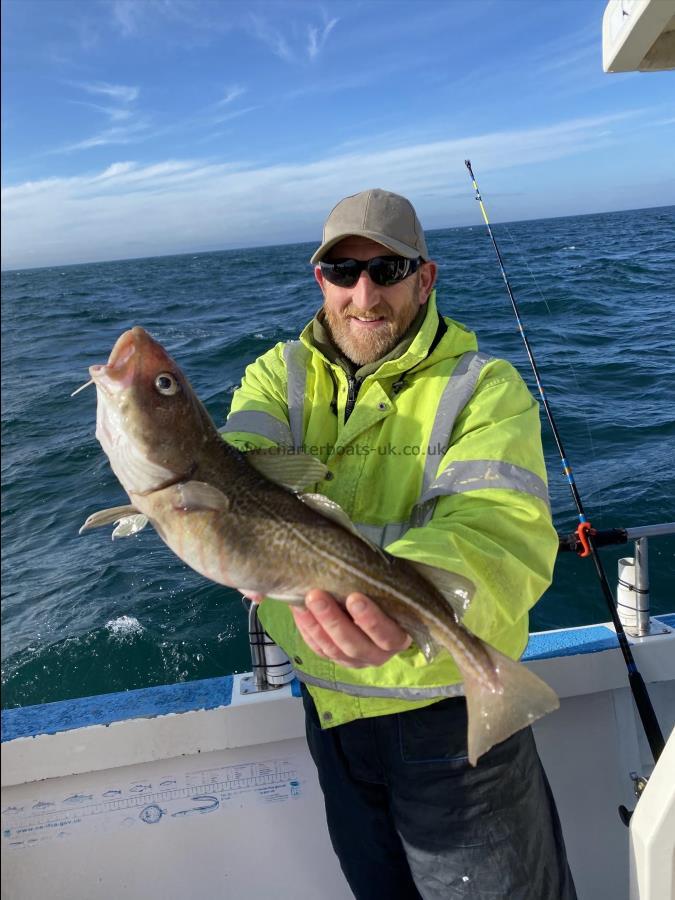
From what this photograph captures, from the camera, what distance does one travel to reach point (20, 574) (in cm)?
756

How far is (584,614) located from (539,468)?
14.2 feet

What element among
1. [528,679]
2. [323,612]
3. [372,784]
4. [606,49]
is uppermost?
[606,49]

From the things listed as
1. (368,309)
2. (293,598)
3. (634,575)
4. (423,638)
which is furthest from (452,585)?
(634,575)

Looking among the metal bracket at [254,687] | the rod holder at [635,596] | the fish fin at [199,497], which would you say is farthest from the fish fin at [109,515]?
the rod holder at [635,596]

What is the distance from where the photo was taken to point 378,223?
3092mm

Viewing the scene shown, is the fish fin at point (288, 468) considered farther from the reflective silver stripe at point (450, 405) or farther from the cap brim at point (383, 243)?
the cap brim at point (383, 243)

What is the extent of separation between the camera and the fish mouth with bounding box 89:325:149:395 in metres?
2.18

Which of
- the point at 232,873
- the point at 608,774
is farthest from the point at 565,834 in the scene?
the point at 232,873

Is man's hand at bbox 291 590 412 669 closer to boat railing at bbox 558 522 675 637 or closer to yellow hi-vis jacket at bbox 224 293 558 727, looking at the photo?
yellow hi-vis jacket at bbox 224 293 558 727

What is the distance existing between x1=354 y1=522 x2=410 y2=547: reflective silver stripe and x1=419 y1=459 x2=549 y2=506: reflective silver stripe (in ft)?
1.02

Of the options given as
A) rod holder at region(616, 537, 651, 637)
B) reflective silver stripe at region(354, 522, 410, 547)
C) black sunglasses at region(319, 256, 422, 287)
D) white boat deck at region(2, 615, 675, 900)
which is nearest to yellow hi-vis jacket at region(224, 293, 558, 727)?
reflective silver stripe at region(354, 522, 410, 547)

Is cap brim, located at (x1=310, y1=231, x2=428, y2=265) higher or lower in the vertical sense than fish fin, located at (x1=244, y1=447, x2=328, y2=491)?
higher

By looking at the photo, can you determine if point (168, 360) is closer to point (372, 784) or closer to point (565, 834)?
point (372, 784)

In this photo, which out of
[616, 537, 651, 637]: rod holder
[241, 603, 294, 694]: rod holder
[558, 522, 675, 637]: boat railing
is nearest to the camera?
[241, 603, 294, 694]: rod holder
